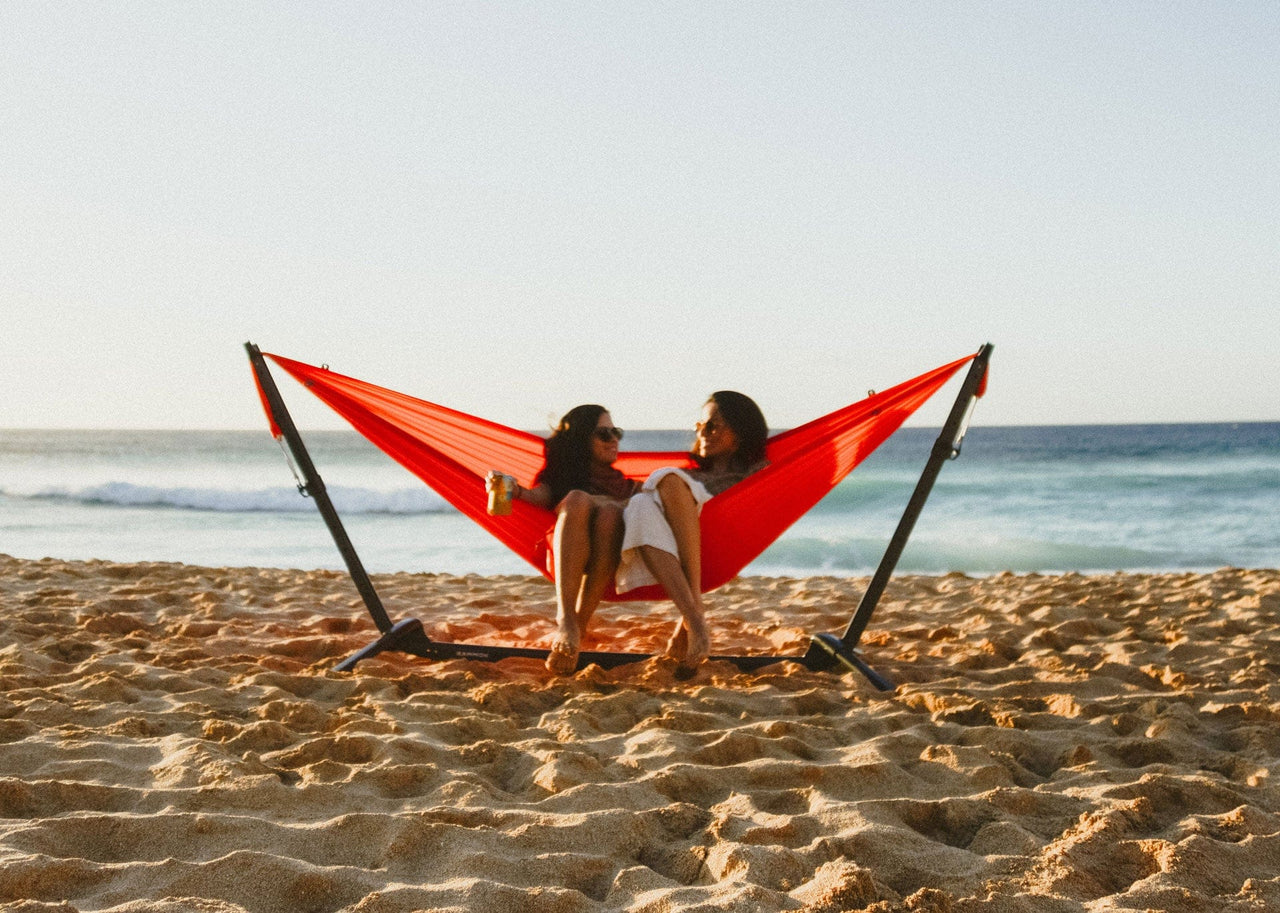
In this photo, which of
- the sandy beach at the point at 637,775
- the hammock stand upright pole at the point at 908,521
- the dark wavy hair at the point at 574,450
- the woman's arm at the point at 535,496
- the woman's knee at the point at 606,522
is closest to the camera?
the sandy beach at the point at 637,775

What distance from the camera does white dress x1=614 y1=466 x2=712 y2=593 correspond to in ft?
8.25

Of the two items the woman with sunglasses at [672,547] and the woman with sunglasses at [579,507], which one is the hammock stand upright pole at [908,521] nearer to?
the woman with sunglasses at [672,547]

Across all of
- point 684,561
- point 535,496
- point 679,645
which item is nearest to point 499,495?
point 535,496

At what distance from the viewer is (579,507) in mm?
2568

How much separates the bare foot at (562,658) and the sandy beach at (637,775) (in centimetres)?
4

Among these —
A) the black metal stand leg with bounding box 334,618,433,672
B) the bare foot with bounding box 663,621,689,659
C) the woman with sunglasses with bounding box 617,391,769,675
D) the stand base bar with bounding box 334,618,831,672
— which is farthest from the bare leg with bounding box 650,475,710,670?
the black metal stand leg with bounding box 334,618,433,672

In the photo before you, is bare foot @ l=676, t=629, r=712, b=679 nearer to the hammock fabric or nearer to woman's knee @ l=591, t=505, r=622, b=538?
the hammock fabric

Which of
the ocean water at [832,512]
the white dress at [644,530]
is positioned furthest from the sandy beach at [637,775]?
the ocean water at [832,512]

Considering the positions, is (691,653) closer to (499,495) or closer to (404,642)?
(499,495)

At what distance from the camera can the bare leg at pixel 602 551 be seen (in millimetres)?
2584

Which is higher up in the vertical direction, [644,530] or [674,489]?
[674,489]

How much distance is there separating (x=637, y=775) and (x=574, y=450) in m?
1.20

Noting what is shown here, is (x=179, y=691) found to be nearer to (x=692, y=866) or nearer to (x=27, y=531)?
(x=692, y=866)

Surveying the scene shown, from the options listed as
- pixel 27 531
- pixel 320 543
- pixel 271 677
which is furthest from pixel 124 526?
pixel 271 677
